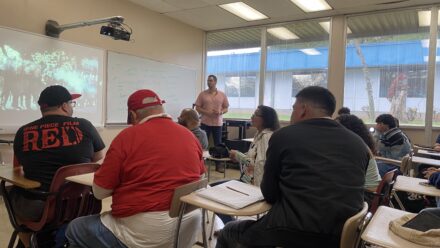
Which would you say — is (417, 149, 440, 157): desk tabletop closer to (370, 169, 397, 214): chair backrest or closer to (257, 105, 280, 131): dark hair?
(370, 169, 397, 214): chair backrest

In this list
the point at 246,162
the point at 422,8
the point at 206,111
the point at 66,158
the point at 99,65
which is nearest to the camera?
the point at 66,158

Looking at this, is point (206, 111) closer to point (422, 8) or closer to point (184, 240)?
point (422, 8)

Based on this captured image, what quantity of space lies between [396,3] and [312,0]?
128 centimetres

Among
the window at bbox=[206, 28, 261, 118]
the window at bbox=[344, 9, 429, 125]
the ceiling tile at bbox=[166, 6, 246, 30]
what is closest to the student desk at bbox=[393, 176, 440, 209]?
the window at bbox=[344, 9, 429, 125]

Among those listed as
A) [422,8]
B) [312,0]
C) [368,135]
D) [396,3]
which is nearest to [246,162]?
[368,135]

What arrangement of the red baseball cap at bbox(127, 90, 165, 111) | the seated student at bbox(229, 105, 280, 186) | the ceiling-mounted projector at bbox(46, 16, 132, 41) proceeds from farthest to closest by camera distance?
the ceiling-mounted projector at bbox(46, 16, 132, 41)
the seated student at bbox(229, 105, 280, 186)
the red baseball cap at bbox(127, 90, 165, 111)

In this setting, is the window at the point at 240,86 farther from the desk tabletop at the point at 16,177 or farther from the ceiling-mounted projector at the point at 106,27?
the desk tabletop at the point at 16,177

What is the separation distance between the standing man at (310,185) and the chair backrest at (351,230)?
0.06 m

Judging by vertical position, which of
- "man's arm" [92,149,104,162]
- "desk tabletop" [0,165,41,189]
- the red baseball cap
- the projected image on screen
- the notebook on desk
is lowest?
Result: "desk tabletop" [0,165,41,189]

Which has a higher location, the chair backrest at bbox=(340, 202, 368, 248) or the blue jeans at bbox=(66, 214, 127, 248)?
the chair backrest at bbox=(340, 202, 368, 248)

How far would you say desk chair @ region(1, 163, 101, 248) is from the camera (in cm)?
191

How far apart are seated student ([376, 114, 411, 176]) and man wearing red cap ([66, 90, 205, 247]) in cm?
311

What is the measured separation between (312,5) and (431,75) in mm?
2127

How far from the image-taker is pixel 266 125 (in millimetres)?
2740
